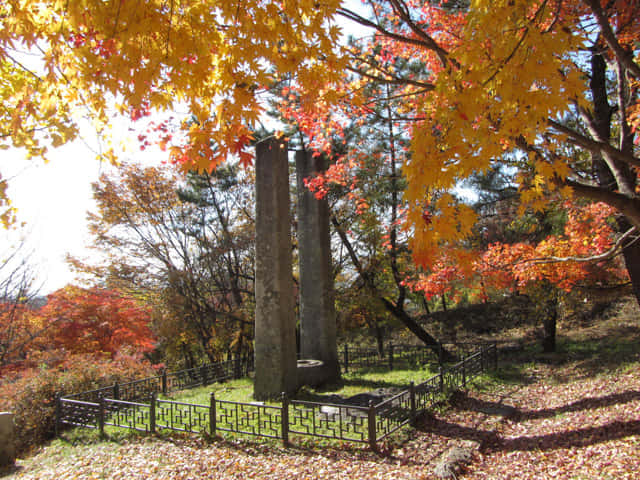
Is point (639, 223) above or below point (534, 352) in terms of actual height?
above

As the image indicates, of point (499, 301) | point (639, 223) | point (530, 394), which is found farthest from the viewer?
point (499, 301)

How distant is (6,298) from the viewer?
963 centimetres

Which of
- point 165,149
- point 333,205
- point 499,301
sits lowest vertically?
point 499,301

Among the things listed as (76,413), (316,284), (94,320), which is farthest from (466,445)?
(94,320)

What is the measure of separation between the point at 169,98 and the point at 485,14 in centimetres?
262

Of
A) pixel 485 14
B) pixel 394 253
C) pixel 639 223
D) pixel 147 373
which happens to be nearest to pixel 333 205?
pixel 394 253

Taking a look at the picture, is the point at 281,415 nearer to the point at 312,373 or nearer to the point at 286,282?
the point at 286,282

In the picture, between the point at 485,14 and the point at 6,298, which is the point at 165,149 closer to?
the point at 485,14

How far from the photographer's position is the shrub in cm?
896

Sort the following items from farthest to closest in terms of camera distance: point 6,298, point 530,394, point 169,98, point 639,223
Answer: point 6,298 < point 530,394 < point 639,223 < point 169,98

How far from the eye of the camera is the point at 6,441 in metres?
7.85

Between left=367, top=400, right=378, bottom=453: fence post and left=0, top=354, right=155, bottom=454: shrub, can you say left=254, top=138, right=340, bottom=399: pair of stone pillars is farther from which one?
left=0, top=354, right=155, bottom=454: shrub

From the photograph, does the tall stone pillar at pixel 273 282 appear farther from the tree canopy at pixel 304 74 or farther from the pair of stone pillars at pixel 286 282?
the tree canopy at pixel 304 74

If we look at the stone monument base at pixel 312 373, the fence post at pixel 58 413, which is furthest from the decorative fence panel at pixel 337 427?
the fence post at pixel 58 413
